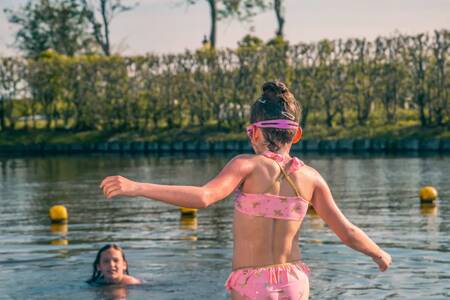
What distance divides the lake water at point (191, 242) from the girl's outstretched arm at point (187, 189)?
7144mm

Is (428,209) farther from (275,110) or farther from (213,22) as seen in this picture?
(213,22)

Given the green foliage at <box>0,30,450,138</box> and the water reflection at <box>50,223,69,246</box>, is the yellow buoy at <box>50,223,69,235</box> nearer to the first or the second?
the water reflection at <box>50,223,69,246</box>

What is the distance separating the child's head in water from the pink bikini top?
798cm

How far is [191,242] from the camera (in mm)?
18859

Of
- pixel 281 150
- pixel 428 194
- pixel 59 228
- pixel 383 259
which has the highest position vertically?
pixel 281 150

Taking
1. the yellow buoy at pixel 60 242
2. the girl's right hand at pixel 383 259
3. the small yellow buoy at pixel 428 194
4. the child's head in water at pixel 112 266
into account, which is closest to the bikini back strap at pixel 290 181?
the girl's right hand at pixel 383 259

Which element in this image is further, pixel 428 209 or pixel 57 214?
pixel 428 209

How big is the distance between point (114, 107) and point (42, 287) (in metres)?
48.3

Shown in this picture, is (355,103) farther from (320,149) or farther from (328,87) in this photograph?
(320,149)

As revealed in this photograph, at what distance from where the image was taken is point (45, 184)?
3338 centimetres

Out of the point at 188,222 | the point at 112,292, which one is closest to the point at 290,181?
the point at 112,292

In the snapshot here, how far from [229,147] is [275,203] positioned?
4633cm

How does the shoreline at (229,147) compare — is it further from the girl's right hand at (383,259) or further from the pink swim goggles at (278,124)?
the pink swim goggles at (278,124)

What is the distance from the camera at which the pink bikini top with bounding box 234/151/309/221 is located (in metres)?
7.06
